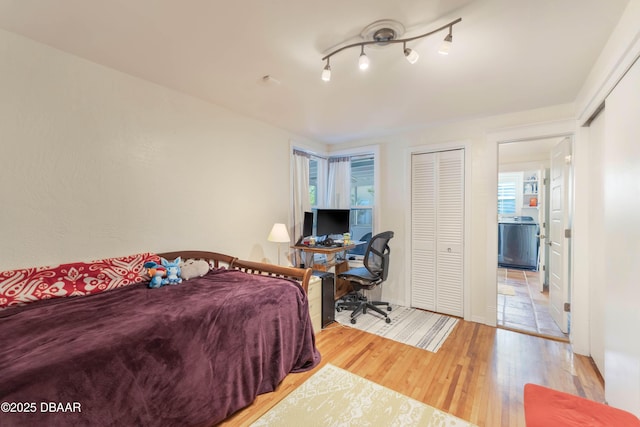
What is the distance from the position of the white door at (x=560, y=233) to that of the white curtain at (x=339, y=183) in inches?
97.3

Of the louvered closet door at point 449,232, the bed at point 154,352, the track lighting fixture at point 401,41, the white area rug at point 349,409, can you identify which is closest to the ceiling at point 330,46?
the track lighting fixture at point 401,41

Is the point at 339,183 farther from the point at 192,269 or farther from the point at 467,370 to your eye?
the point at 467,370

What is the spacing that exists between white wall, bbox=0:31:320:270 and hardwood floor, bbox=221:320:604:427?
151 centimetres

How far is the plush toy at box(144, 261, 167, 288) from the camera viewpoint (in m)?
2.04

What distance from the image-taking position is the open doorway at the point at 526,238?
3258mm

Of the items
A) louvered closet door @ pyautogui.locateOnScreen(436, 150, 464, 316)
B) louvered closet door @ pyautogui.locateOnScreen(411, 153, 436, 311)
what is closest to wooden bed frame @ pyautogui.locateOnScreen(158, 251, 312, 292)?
louvered closet door @ pyautogui.locateOnScreen(411, 153, 436, 311)

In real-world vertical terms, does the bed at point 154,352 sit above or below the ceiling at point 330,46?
below

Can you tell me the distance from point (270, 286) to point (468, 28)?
217cm

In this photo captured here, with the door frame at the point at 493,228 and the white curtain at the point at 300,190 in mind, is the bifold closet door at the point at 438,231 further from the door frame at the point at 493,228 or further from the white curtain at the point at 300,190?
the white curtain at the point at 300,190

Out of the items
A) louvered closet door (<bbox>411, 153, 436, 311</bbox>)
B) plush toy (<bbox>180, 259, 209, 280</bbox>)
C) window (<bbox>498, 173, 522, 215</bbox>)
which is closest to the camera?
plush toy (<bbox>180, 259, 209, 280</bbox>)

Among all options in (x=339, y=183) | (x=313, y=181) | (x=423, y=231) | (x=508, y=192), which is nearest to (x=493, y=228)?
(x=423, y=231)

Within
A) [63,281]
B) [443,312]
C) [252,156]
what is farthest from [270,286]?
[443,312]

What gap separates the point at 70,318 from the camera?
146 cm

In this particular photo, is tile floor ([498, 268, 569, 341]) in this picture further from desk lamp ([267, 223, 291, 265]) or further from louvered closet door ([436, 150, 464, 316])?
desk lamp ([267, 223, 291, 265])
